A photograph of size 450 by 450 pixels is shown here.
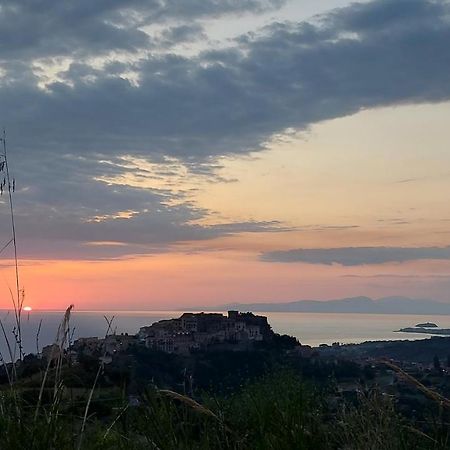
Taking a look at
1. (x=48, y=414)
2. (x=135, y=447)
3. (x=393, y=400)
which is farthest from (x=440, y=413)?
(x=48, y=414)

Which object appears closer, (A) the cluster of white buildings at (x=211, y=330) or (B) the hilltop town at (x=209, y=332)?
(B) the hilltop town at (x=209, y=332)

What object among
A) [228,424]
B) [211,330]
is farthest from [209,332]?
[228,424]

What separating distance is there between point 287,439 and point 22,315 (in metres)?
1.47

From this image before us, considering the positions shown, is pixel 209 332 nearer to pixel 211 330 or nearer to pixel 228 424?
pixel 211 330

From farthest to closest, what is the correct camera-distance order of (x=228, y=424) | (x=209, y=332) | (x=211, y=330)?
(x=211, y=330), (x=209, y=332), (x=228, y=424)

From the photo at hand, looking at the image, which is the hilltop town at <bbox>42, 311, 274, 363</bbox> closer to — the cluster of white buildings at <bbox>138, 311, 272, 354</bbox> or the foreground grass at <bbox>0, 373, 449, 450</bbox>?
the cluster of white buildings at <bbox>138, 311, 272, 354</bbox>

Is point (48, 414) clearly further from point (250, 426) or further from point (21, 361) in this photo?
point (250, 426)

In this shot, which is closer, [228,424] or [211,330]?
[228,424]

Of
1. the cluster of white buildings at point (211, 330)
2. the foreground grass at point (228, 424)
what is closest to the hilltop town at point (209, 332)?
the cluster of white buildings at point (211, 330)

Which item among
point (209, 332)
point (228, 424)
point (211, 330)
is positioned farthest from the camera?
point (211, 330)

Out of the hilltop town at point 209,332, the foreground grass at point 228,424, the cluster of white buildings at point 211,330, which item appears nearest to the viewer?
the foreground grass at point 228,424

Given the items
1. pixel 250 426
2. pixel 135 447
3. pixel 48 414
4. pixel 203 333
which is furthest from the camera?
pixel 203 333

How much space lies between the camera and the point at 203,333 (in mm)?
24688

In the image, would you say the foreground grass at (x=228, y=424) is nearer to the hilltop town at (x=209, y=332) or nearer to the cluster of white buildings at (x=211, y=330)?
the hilltop town at (x=209, y=332)
